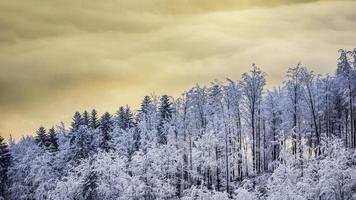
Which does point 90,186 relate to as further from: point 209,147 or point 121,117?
point 121,117

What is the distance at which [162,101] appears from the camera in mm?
122625

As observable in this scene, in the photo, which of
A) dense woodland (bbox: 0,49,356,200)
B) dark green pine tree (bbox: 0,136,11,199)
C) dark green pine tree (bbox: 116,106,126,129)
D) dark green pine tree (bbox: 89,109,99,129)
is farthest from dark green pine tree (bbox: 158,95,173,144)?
dark green pine tree (bbox: 0,136,11,199)

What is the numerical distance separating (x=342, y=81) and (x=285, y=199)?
30.6 m

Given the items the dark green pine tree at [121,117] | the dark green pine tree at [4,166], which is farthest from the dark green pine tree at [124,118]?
the dark green pine tree at [4,166]

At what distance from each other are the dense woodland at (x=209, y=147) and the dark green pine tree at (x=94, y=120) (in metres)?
7.77

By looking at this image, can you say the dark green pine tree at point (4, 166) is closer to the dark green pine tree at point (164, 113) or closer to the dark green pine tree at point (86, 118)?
the dark green pine tree at point (86, 118)

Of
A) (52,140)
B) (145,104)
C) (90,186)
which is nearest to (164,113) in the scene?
(145,104)

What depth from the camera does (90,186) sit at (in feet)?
307

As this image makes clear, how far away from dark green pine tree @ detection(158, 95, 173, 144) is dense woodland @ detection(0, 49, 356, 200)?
0.21 m

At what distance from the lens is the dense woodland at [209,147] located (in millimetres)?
90375

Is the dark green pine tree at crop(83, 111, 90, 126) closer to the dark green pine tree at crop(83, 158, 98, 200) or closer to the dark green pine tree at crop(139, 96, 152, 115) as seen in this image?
the dark green pine tree at crop(139, 96, 152, 115)

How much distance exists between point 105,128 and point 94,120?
759 centimetres

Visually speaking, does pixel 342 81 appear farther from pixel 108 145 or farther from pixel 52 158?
pixel 52 158

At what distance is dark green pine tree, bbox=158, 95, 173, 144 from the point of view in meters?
113
